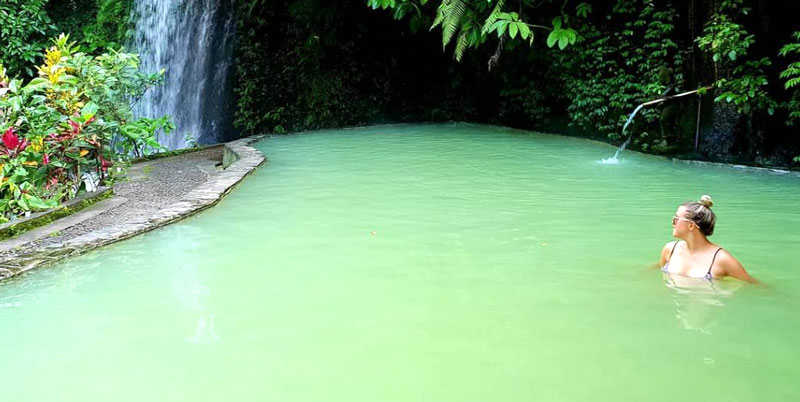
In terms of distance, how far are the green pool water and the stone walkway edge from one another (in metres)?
0.13

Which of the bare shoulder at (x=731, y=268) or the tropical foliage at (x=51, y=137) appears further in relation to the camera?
the tropical foliage at (x=51, y=137)

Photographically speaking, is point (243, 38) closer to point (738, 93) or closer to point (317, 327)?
point (738, 93)

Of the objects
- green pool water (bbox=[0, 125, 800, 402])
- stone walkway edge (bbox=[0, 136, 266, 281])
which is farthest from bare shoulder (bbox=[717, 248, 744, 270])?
stone walkway edge (bbox=[0, 136, 266, 281])

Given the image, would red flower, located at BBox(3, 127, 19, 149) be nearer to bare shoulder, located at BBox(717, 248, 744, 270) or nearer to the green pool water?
the green pool water

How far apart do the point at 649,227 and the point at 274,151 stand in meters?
6.50

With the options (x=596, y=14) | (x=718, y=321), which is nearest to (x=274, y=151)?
(x=596, y=14)

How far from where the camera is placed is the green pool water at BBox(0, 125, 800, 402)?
9.45 feet

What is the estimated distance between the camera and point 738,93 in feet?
27.4

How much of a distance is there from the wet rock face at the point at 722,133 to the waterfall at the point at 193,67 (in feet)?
29.9

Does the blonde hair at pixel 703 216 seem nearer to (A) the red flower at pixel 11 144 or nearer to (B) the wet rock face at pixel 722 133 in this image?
(A) the red flower at pixel 11 144

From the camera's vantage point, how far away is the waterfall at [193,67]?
14.2 m

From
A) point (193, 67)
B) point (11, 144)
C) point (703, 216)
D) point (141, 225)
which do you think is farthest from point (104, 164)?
point (193, 67)

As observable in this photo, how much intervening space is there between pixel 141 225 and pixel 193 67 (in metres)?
9.45

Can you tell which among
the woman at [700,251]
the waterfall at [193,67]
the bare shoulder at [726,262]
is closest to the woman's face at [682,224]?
the woman at [700,251]
